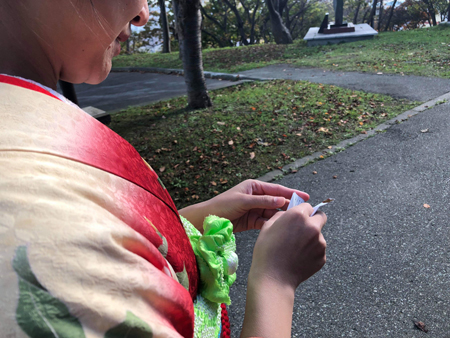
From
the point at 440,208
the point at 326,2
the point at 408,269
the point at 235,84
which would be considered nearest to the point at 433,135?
the point at 440,208

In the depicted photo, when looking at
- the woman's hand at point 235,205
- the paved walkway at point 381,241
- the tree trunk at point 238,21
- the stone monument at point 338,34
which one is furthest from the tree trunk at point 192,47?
the tree trunk at point 238,21

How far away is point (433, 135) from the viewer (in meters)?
5.44

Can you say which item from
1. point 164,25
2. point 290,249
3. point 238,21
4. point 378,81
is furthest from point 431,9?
point 290,249

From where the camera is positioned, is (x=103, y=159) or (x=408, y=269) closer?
(x=103, y=159)

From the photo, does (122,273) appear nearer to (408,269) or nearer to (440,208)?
(408,269)

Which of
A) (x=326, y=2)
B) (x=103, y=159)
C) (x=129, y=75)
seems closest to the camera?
(x=103, y=159)

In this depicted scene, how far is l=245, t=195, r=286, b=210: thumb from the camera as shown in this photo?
1.63 meters

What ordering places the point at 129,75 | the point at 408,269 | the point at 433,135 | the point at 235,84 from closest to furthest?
1. the point at 408,269
2. the point at 433,135
3. the point at 235,84
4. the point at 129,75

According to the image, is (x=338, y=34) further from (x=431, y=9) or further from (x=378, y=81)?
(x=431, y=9)

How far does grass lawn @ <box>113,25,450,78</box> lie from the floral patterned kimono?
32.2ft

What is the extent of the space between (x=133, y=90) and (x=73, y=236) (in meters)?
10.6

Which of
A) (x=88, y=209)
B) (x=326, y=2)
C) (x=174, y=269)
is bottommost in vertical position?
(x=174, y=269)

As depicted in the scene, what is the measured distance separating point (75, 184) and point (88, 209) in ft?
0.18

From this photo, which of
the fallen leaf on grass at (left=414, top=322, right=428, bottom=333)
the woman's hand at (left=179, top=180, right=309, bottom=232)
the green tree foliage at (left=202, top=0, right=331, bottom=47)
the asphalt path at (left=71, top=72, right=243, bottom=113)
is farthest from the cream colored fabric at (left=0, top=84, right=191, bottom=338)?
the green tree foliage at (left=202, top=0, right=331, bottom=47)
